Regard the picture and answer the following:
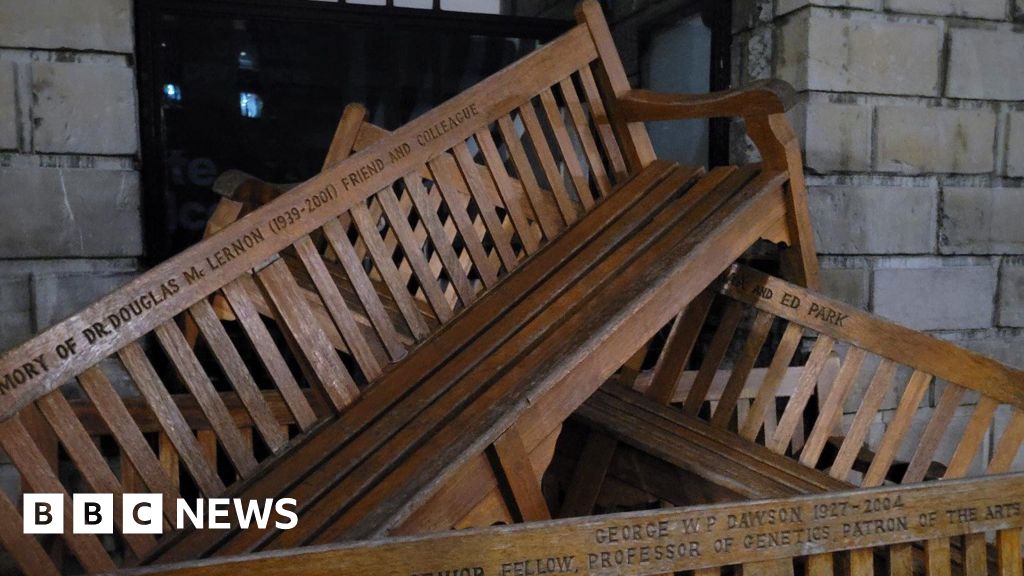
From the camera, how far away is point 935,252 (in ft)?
9.91

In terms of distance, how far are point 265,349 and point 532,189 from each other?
0.76 meters

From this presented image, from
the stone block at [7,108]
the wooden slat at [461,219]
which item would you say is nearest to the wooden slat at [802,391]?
the wooden slat at [461,219]

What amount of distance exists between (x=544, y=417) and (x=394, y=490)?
0.95 feet

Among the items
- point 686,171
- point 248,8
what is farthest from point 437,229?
point 248,8

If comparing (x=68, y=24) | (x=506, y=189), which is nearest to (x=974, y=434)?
(x=506, y=189)

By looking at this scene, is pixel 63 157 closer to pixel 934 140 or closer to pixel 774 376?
pixel 774 376

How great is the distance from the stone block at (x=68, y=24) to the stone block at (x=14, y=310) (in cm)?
61

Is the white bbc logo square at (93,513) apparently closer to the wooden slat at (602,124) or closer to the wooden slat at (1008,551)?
the wooden slat at (602,124)

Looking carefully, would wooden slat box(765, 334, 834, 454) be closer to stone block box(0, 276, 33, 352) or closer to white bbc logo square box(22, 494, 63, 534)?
white bbc logo square box(22, 494, 63, 534)

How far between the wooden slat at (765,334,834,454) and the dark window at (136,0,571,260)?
1.56 m

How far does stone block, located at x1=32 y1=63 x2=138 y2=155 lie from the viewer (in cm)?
236

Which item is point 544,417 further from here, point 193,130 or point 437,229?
point 193,130

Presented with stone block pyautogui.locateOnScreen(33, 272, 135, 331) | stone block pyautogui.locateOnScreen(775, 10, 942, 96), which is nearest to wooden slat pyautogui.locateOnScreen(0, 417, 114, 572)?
stone block pyautogui.locateOnScreen(33, 272, 135, 331)

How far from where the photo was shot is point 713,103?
6.66ft
